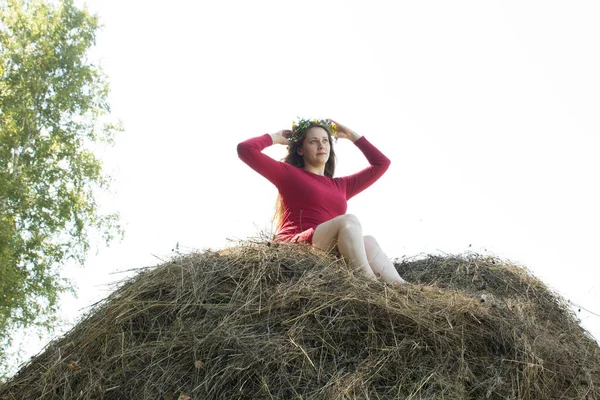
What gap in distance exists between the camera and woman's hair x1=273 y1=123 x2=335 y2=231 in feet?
18.0

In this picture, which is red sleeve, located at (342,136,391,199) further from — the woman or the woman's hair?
the woman's hair

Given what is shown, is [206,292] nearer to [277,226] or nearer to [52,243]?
[277,226]

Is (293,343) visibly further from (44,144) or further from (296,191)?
(44,144)

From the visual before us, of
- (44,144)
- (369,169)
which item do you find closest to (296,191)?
(369,169)

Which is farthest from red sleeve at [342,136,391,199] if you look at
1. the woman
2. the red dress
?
the red dress

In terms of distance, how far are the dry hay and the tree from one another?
6460 millimetres

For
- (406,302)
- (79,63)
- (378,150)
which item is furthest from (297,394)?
(79,63)

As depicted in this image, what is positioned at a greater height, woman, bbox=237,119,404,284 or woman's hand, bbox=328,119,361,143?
woman's hand, bbox=328,119,361,143

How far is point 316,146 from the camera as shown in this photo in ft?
18.2

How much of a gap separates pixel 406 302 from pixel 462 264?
5.81ft

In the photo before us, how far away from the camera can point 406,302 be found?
148 inches

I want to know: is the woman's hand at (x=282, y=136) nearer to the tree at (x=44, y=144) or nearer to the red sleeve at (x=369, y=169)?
the red sleeve at (x=369, y=169)

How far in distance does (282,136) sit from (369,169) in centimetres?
88

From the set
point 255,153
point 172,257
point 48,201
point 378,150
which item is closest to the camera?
point 172,257
